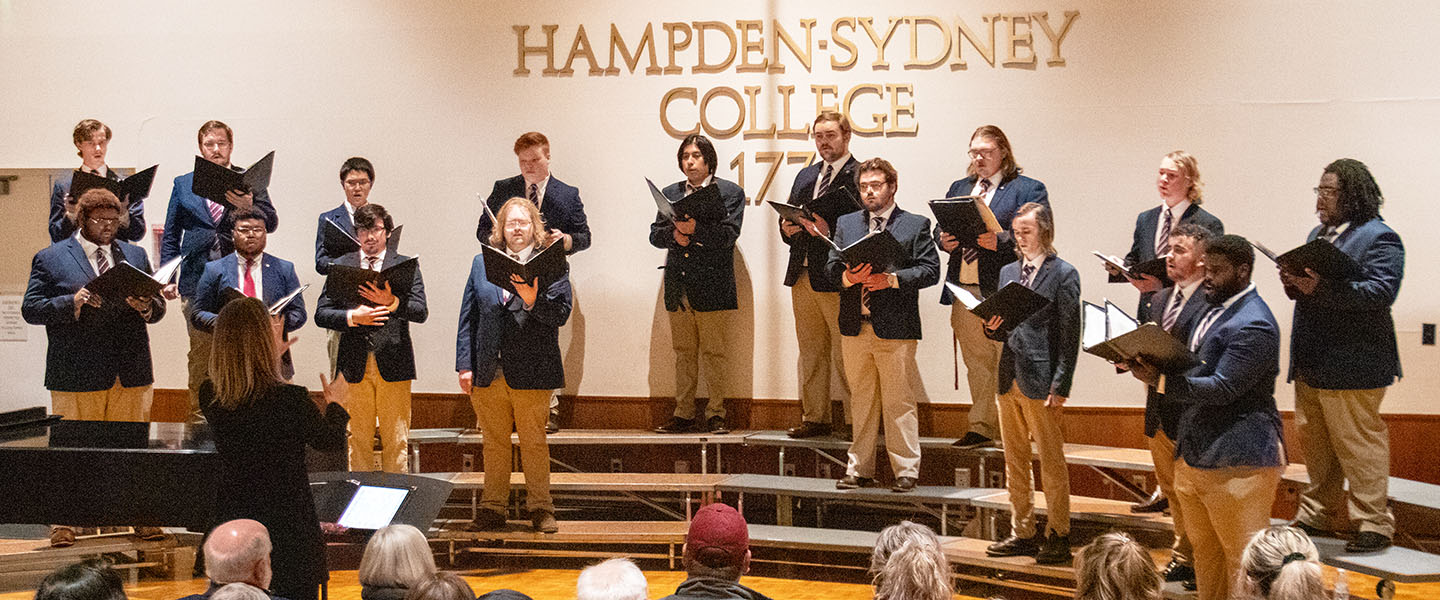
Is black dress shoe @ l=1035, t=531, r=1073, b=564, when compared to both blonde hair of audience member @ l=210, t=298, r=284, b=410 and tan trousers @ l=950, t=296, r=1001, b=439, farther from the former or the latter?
blonde hair of audience member @ l=210, t=298, r=284, b=410

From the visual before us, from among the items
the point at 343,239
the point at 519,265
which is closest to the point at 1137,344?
the point at 519,265

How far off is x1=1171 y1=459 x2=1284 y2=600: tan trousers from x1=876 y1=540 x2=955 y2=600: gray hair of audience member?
59.0 inches

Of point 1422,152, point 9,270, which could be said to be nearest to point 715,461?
point 1422,152

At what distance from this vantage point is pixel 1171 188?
561cm

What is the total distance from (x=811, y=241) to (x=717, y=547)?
3.53 m

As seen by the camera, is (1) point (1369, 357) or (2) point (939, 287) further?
(2) point (939, 287)

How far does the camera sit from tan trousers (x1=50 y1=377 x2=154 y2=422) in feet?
19.4

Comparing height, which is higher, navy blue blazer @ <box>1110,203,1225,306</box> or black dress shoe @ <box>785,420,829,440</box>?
navy blue blazer @ <box>1110,203,1225,306</box>

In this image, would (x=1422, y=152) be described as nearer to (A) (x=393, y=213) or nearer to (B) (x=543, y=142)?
(B) (x=543, y=142)

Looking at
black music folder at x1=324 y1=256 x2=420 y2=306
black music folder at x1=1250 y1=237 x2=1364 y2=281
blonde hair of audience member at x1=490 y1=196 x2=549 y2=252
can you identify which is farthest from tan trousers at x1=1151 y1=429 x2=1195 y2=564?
black music folder at x1=324 y1=256 x2=420 y2=306

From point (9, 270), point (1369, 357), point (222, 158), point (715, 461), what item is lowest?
point (715, 461)

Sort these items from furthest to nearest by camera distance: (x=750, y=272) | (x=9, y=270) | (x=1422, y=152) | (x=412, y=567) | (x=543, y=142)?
1. (x=9, y=270)
2. (x=750, y=272)
3. (x=543, y=142)
4. (x=1422, y=152)
5. (x=412, y=567)

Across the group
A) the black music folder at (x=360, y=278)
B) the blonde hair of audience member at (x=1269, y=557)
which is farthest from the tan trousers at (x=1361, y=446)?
the black music folder at (x=360, y=278)

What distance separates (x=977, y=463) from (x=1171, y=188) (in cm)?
174
